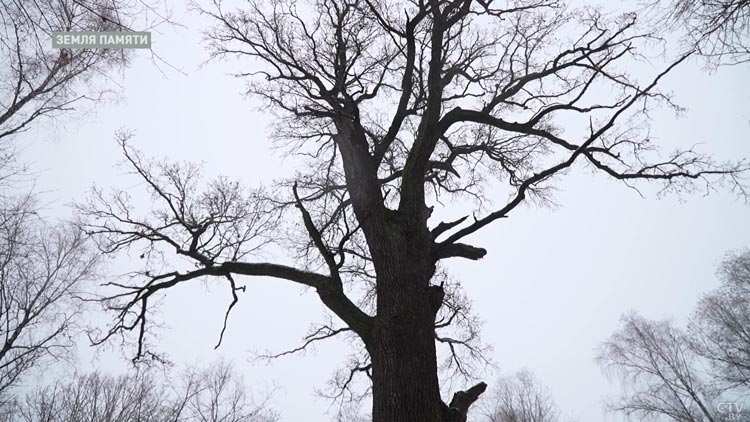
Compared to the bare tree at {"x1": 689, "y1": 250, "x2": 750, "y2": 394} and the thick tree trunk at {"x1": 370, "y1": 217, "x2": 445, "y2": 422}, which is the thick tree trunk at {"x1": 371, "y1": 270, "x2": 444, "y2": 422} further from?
the bare tree at {"x1": 689, "y1": 250, "x2": 750, "y2": 394}

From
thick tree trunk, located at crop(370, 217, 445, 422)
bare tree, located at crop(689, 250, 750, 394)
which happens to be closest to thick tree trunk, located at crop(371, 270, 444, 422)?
thick tree trunk, located at crop(370, 217, 445, 422)

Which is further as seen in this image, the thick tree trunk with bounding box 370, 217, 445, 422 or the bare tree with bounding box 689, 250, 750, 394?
the bare tree with bounding box 689, 250, 750, 394

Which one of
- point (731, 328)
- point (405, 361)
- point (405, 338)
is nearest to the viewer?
point (405, 361)

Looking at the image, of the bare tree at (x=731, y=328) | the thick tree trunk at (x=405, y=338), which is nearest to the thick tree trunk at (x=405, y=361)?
the thick tree trunk at (x=405, y=338)

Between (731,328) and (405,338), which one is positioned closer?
(405,338)

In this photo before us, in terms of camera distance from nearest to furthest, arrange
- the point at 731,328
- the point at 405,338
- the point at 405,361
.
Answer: the point at 405,361 < the point at 405,338 < the point at 731,328

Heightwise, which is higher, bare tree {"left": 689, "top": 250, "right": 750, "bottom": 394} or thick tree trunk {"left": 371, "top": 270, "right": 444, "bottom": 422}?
bare tree {"left": 689, "top": 250, "right": 750, "bottom": 394}

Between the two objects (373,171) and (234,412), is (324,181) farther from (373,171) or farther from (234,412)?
(234,412)

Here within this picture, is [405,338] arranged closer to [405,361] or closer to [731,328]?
[405,361]

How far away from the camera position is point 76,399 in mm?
13945

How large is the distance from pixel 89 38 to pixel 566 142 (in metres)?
6.03

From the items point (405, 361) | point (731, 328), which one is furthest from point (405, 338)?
point (731, 328)

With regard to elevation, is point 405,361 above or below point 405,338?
below

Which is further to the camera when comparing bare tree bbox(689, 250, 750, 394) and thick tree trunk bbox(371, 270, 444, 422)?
bare tree bbox(689, 250, 750, 394)
